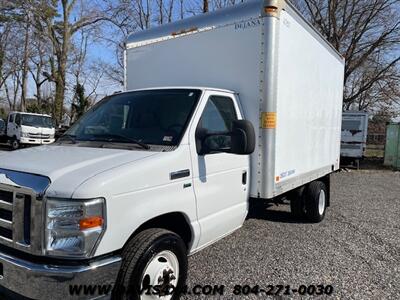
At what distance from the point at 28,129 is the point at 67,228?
22.3m

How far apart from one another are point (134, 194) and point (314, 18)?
23.7 meters

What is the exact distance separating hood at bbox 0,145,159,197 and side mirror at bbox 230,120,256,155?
825 millimetres

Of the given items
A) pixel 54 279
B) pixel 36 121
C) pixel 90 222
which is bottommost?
pixel 54 279

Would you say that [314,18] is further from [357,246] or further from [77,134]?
[77,134]

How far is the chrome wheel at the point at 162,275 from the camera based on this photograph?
331cm

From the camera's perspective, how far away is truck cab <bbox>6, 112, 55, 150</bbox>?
23.0m

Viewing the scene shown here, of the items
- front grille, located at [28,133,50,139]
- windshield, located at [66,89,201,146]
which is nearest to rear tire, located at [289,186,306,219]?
windshield, located at [66,89,201,146]

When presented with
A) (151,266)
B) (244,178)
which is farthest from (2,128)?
(151,266)

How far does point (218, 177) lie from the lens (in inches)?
170

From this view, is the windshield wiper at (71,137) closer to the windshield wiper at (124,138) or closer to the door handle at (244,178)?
the windshield wiper at (124,138)

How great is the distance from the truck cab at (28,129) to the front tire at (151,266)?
68.6 feet

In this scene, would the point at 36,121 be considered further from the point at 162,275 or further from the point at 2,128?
the point at 162,275

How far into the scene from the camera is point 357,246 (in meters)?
5.90

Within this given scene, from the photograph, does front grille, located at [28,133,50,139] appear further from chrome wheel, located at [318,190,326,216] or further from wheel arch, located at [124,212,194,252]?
wheel arch, located at [124,212,194,252]
